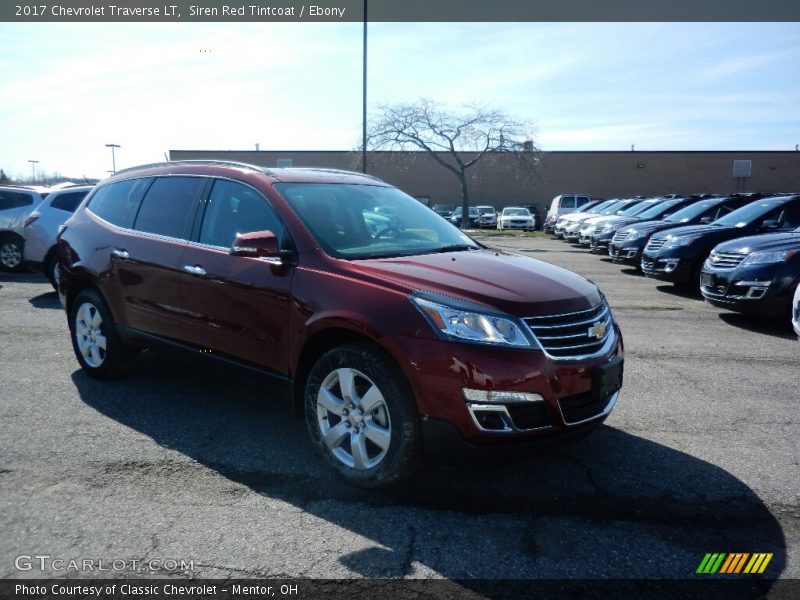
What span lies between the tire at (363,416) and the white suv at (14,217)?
11.6 m

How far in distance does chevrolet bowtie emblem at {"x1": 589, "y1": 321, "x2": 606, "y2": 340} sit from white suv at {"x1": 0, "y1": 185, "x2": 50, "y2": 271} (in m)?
12.6

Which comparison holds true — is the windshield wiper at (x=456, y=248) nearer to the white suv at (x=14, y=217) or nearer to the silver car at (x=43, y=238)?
the silver car at (x=43, y=238)

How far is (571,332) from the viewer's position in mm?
3518

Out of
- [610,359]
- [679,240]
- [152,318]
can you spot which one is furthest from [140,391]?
[679,240]

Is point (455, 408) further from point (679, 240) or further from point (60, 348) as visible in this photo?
point (679, 240)

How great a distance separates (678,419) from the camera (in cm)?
479

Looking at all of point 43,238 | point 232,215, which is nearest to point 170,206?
point 232,215

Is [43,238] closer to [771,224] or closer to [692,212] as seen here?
[771,224]

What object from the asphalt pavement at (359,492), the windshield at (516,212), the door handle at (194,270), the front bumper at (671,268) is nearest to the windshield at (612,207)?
the windshield at (516,212)

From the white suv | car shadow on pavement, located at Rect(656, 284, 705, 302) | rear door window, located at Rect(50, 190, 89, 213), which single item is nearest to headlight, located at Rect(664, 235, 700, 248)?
car shadow on pavement, located at Rect(656, 284, 705, 302)

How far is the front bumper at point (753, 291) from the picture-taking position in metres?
7.84

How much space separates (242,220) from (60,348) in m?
3.79

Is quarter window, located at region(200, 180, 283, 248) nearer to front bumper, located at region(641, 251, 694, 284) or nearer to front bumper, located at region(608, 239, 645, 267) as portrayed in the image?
front bumper, located at region(641, 251, 694, 284)

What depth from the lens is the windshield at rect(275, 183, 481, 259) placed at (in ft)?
13.6
